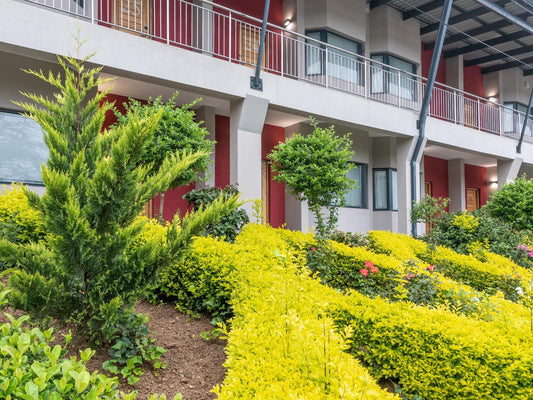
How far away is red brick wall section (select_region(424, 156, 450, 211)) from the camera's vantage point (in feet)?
58.2

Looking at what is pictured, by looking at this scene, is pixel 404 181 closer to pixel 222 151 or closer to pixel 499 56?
pixel 222 151

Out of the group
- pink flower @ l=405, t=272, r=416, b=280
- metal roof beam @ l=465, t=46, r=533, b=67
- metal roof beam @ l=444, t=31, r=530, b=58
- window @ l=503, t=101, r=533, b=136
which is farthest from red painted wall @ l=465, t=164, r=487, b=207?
pink flower @ l=405, t=272, r=416, b=280

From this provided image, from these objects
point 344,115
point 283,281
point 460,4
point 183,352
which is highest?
point 460,4

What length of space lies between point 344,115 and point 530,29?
7538 millimetres

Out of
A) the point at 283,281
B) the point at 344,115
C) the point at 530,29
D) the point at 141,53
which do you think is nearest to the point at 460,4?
the point at 530,29

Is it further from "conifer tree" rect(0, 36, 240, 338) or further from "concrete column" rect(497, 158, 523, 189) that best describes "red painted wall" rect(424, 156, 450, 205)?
"conifer tree" rect(0, 36, 240, 338)

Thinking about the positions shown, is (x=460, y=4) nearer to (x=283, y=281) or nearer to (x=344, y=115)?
(x=344, y=115)

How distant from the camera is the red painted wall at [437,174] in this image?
1775 centimetres

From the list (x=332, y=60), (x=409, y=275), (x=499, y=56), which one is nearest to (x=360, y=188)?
(x=332, y=60)

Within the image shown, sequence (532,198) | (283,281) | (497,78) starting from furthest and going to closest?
(497,78) → (532,198) → (283,281)

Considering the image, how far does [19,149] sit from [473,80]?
18.3 metres

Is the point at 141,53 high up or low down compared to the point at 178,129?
up

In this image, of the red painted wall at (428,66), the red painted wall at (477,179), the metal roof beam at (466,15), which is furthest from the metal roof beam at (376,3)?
the red painted wall at (477,179)

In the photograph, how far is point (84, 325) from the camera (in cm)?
315
